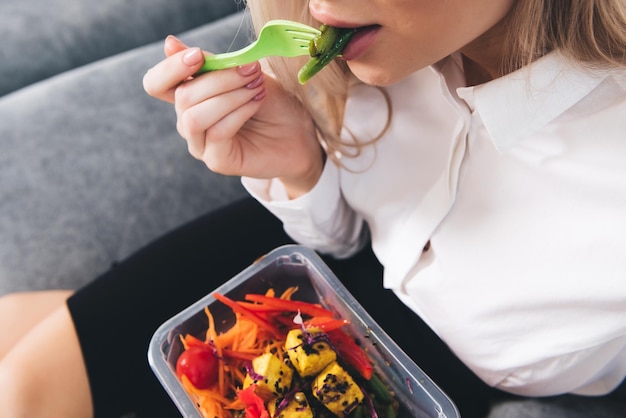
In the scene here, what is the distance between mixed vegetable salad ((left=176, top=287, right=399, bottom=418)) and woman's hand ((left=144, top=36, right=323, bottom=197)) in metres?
0.19

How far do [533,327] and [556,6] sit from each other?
0.36m

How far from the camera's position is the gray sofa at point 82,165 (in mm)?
1080

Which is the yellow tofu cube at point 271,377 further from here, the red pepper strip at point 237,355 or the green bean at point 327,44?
the green bean at point 327,44

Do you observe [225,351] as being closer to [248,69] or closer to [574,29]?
[248,69]

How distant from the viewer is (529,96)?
1.87ft

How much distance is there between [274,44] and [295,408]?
415 mm

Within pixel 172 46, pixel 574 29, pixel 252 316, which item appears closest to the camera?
pixel 574 29

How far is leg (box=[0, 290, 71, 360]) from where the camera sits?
2.90 feet

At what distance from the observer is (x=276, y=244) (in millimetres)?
936

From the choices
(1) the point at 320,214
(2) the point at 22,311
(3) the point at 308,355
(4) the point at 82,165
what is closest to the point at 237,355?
(3) the point at 308,355

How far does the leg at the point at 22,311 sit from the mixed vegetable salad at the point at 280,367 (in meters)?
0.34

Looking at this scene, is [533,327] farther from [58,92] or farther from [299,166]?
A: [58,92]

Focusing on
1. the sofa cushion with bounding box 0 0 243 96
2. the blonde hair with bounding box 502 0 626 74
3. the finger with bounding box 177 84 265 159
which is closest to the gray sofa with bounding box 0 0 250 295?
the sofa cushion with bounding box 0 0 243 96

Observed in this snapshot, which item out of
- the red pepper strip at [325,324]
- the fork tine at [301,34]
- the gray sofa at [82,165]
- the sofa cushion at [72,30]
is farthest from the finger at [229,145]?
the sofa cushion at [72,30]
